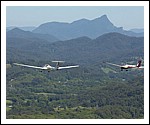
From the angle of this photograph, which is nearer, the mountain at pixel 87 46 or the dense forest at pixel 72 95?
the dense forest at pixel 72 95

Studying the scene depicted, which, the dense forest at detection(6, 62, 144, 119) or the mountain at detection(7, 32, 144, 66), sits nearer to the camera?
the dense forest at detection(6, 62, 144, 119)

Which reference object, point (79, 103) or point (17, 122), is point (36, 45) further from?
point (17, 122)

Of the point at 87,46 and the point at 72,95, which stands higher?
the point at 87,46

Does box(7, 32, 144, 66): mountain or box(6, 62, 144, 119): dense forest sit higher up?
box(7, 32, 144, 66): mountain

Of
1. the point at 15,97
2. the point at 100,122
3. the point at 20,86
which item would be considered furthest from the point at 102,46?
the point at 100,122

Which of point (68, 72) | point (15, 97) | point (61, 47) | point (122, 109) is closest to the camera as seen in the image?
point (122, 109)

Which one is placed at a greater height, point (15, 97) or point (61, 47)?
point (61, 47)

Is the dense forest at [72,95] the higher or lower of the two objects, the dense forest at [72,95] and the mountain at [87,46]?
the lower

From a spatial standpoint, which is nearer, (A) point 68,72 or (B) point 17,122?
(B) point 17,122

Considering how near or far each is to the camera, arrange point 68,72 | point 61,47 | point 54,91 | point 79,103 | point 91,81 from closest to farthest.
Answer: point 79,103
point 54,91
point 91,81
point 68,72
point 61,47

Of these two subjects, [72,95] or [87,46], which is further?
[87,46]
